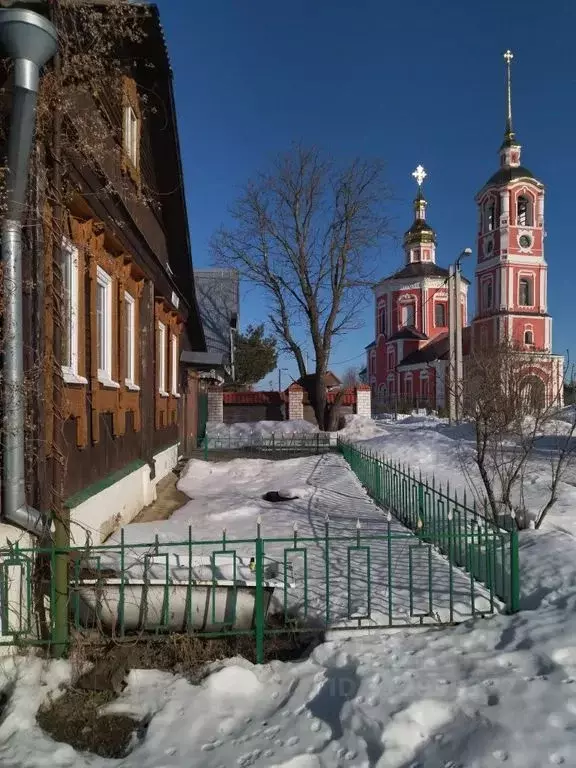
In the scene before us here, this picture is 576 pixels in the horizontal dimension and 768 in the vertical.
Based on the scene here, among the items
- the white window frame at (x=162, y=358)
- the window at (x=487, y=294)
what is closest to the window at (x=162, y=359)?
the white window frame at (x=162, y=358)

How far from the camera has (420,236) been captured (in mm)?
50438

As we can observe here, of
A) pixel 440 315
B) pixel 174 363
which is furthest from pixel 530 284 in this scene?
pixel 174 363

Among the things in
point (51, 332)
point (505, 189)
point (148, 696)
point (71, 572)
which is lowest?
point (148, 696)

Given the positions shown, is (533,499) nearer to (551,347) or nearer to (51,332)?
(51,332)

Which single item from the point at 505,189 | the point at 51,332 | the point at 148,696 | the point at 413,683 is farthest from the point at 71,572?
the point at 505,189

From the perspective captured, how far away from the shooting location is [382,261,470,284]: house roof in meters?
48.2

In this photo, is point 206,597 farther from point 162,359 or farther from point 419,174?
point 419,174

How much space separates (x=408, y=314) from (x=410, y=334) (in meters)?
A: 2.38

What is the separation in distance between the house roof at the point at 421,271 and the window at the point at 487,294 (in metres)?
6.09

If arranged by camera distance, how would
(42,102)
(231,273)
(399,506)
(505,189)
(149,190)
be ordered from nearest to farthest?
(42,102)
(399,506)
(149,190)
(231,273)
(505,189)

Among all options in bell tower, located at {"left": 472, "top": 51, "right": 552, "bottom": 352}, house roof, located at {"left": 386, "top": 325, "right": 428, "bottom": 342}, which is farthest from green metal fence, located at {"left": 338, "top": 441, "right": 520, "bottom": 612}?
house roof, located at {"left": 386, "top": 325, "right": 428, "bottom": 342}

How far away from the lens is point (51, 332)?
162 inches

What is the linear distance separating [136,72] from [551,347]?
38703mm

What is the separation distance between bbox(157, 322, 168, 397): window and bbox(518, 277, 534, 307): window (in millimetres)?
35167
